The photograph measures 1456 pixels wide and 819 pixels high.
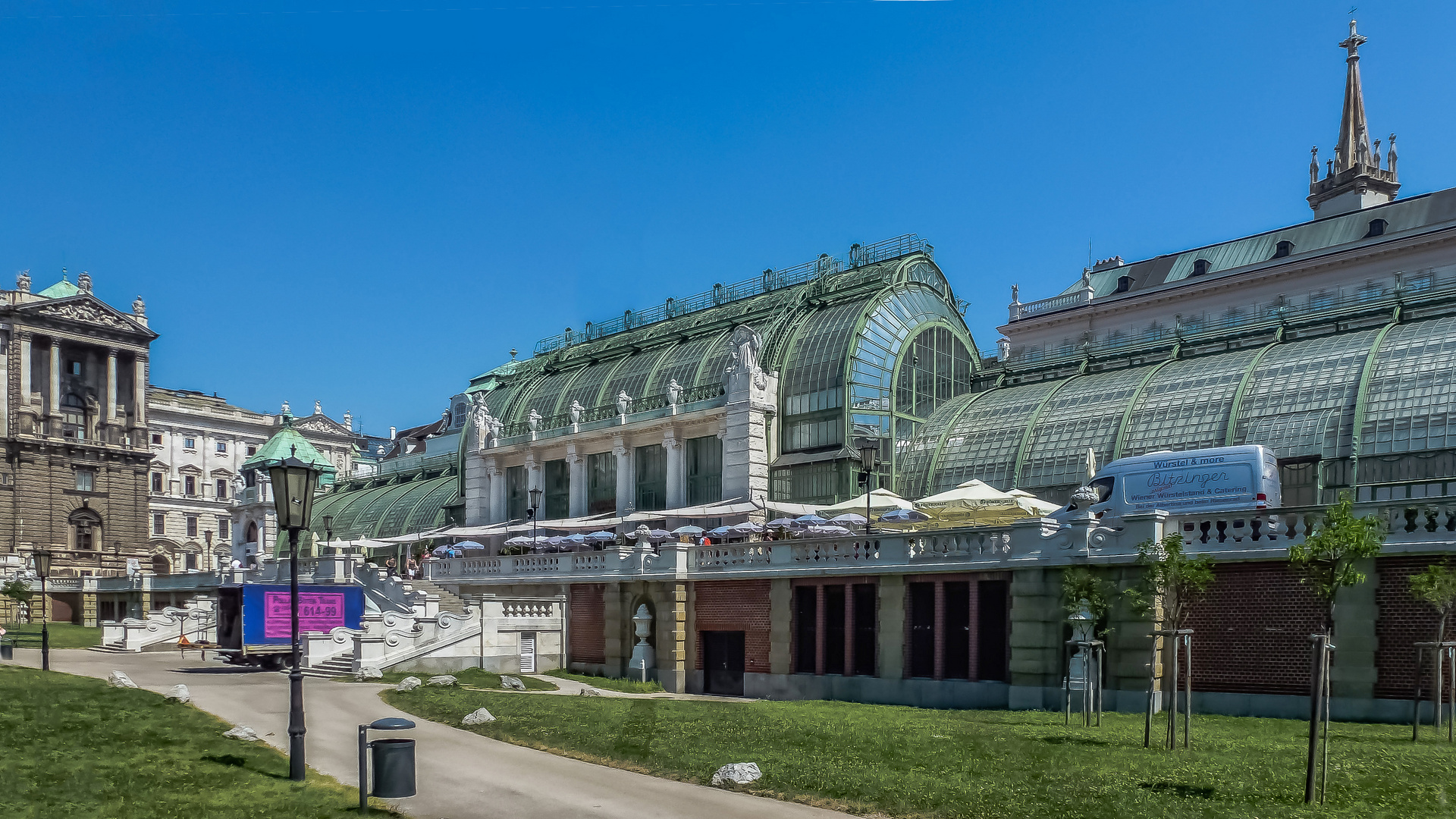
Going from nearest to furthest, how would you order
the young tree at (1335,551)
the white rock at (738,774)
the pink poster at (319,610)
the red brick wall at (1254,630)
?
the young tree at (1335,551)
the white rock at (738,774)
the red brick wall at (1254,630)
the pink poster at (319,610)

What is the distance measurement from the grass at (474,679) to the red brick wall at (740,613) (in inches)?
201

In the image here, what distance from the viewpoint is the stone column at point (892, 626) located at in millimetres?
33500

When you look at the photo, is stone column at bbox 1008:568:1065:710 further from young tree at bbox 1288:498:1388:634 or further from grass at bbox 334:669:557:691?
grass at bbox 334:669:557:691

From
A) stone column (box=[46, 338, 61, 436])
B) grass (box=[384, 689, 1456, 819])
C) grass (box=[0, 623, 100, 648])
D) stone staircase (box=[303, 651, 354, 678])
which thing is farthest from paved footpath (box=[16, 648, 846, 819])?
stone column (box=[46, 338, 61, 436])

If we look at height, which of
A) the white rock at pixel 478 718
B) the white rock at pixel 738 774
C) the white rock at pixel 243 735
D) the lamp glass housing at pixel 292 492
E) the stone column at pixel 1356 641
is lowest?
the white rock at pixel 478 718

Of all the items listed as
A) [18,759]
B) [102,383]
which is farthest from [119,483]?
[18,759]

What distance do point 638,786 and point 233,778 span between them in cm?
570

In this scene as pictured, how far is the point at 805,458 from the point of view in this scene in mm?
52562

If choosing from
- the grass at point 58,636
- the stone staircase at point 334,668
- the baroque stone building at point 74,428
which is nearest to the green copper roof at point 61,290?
the baroque stone building at point 74,428

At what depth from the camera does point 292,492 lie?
1898cm

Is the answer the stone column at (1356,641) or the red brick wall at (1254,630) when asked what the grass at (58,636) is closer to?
the red brick wall at (1254,630)

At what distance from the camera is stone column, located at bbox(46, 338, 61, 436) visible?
10538 cm

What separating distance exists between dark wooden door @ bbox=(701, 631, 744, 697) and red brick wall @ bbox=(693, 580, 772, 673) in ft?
0.66

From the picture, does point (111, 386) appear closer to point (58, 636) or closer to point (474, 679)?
point (58, 636)
